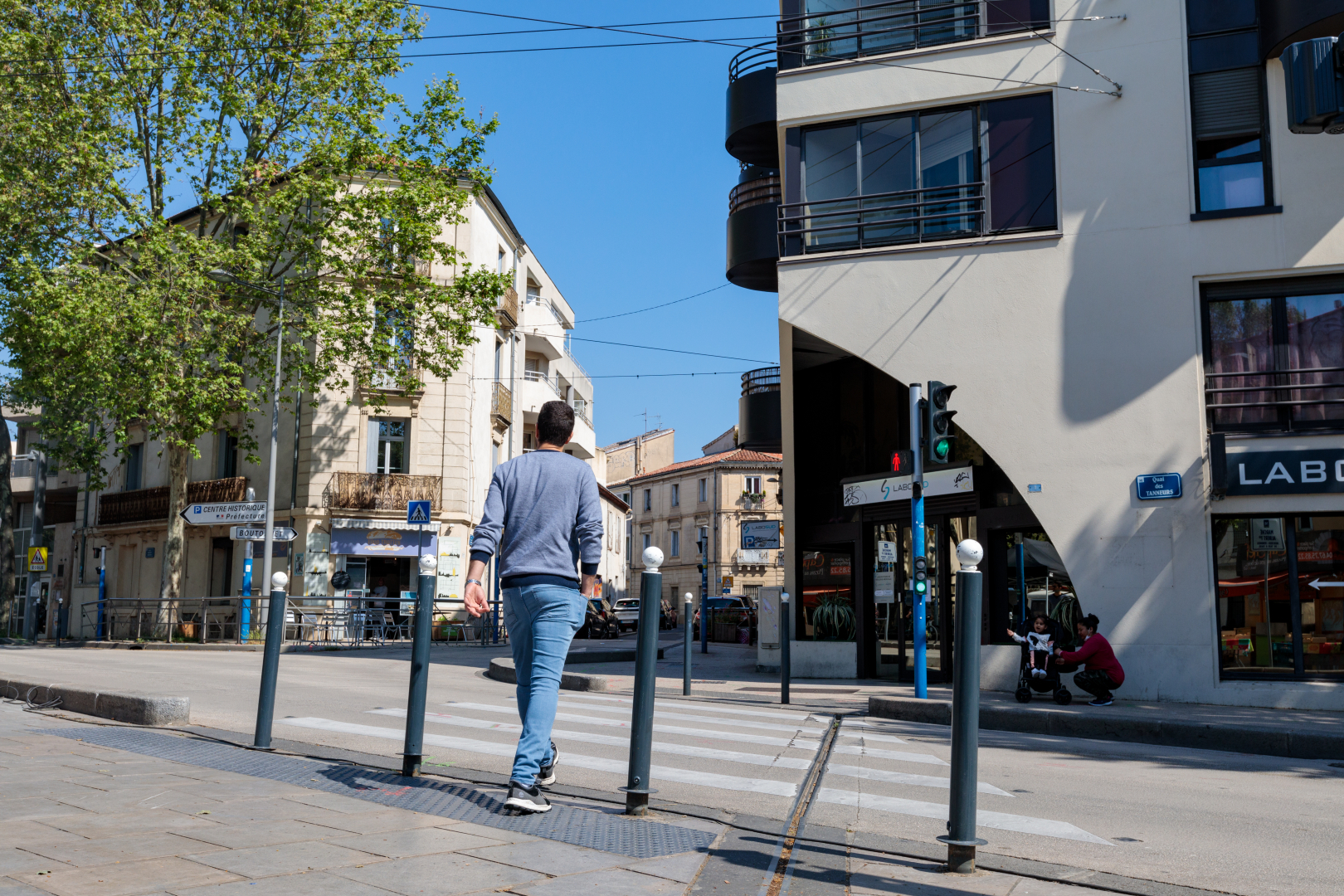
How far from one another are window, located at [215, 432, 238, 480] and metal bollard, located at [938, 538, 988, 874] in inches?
1461

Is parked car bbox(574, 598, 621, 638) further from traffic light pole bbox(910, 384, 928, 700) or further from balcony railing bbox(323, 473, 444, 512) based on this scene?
traffic light pole bbox(910, 384, 928, 700)

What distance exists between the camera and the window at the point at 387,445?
119 feet

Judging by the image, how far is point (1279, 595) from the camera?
14.3 meters

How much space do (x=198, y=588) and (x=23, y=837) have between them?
36417 millimetres

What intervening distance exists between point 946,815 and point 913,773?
1632 millimetres

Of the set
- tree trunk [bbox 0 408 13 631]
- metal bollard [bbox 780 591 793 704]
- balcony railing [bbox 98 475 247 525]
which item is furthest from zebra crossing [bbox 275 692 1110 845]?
balcony railing [bbox 98 475 247 525]

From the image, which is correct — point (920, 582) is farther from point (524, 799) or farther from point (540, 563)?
point (524, 799)

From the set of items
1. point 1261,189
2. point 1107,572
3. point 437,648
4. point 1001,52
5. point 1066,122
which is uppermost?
point 1001,52

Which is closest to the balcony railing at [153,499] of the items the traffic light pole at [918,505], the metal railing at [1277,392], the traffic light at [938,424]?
the traffic light pole at [918,505]

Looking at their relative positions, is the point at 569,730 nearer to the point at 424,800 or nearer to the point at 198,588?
the point at 424,800

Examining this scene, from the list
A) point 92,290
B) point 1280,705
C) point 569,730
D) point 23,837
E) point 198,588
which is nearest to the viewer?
point 23,837

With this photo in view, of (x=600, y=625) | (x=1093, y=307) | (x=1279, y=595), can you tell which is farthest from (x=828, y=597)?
(x=600, y=625)

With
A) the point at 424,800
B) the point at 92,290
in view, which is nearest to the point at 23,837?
the point at 424,800

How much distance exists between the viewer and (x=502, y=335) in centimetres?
4262
